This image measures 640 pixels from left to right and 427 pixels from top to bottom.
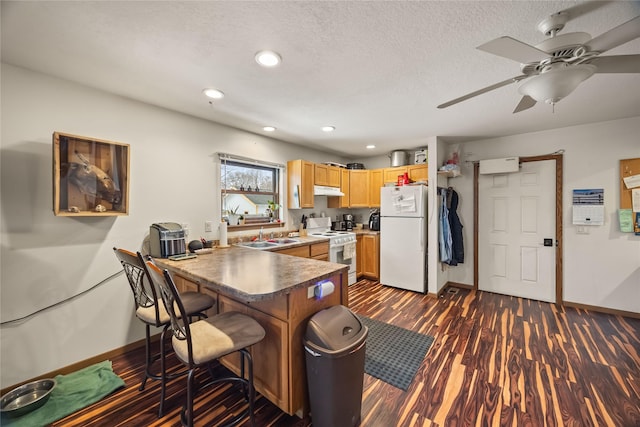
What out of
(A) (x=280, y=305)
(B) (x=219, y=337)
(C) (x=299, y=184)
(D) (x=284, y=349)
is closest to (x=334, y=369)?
(D) (x=284, y=349)

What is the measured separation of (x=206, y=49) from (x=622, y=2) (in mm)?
2380

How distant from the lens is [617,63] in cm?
133

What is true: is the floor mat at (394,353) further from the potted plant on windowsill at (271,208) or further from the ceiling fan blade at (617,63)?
the ceiling fan blade at (617,63)

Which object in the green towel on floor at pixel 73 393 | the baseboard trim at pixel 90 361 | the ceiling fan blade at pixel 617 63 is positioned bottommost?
the green towel on floor at pixel 73 393

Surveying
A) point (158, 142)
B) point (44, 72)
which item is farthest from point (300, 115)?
point (44, 72)

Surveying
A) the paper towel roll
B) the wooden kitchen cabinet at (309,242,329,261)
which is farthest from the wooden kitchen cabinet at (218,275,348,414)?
the wooden kitchen cabinet at (309,242,329,261)

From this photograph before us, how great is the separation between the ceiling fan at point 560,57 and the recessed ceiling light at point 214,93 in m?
2.05

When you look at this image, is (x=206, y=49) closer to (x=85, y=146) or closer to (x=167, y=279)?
(x=85, y=146)

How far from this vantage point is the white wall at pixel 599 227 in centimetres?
306

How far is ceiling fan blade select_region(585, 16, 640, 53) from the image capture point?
107 cm

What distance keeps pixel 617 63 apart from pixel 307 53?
1.76 metres

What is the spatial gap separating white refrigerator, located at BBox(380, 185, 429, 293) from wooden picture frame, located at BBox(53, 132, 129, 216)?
3.56 meters

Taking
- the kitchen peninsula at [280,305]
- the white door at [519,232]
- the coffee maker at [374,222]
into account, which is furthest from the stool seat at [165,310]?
the white door at [519,232]

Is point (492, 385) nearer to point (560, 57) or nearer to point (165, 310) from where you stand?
point (560, 57)
